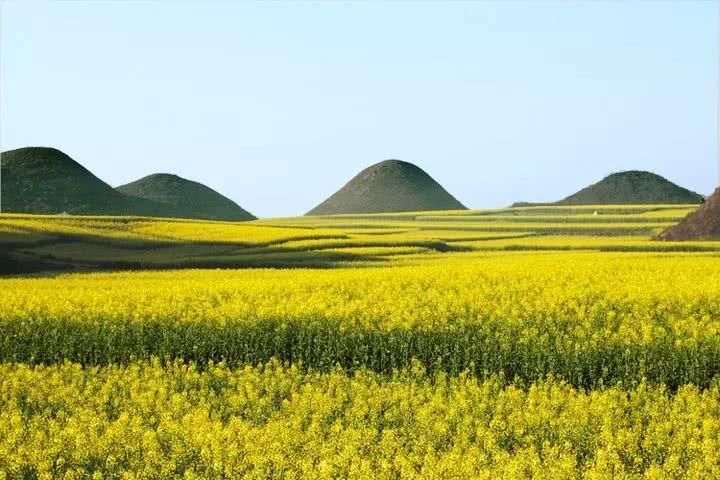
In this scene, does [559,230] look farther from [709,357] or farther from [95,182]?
[95,182]

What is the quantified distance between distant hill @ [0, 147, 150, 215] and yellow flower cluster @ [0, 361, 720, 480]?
158 meters

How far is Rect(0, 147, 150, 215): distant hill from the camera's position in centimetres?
17300

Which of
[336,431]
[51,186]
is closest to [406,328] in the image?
[336,431]

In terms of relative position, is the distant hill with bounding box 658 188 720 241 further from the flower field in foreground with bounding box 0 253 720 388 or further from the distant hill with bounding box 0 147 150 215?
the distant hill with bounding box 0 147 150 215

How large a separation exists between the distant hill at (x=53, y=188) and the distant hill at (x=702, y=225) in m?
120

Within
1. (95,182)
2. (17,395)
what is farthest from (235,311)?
(95,182)

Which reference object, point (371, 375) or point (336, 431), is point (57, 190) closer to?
point (371, 375)

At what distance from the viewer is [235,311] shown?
25109 mm

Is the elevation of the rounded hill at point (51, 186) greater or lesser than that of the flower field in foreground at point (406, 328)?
greater

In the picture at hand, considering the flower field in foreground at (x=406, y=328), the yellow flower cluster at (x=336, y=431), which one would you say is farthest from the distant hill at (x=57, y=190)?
the yellow flower cluster at (x=336, y=431)

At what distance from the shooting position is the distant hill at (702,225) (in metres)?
71.4

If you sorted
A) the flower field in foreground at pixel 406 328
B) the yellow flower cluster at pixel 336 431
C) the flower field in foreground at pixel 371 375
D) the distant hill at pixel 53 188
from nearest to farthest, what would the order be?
the yellow flower cluster at pixel 336 431 → the flower field in foreground at pixel 371 375 → the flower field in foreground at pixel 406 328 → the distant hill at pixel 53 188

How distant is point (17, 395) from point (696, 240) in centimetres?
6191

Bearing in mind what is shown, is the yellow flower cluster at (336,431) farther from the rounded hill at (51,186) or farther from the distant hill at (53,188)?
the rounded hill at (51,186)
